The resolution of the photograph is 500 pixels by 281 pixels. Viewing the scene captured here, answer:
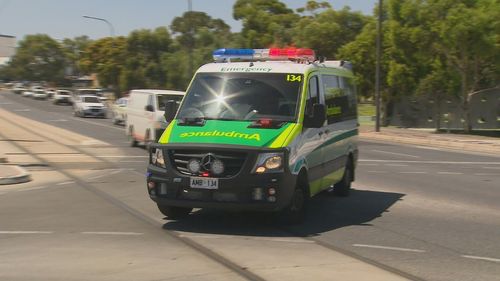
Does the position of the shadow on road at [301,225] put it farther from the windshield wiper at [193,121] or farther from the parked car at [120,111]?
the parked car at [120,111]

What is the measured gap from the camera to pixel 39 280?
568cm

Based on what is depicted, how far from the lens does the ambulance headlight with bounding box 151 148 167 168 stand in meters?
8.06

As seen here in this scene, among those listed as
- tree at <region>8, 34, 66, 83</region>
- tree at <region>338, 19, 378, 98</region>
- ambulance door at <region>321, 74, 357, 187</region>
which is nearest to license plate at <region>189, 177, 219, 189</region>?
ambulance door at <region>321, 74, 357, 187</region>

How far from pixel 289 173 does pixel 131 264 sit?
8.07 ft

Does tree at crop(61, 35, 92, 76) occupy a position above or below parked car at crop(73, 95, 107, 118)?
above

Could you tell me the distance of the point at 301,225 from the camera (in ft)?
28.1

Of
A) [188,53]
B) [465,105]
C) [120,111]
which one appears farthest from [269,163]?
[188,53]

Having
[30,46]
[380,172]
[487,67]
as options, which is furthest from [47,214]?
[30,46]

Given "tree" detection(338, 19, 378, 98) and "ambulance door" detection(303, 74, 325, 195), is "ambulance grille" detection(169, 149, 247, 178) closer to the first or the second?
"ambulance door" detection(303, 74, 325, 195)

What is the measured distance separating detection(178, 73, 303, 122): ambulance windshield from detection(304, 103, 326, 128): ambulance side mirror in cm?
22

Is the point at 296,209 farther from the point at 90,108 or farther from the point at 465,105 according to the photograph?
the point at 90,108

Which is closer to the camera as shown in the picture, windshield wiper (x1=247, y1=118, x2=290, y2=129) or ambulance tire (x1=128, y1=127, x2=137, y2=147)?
windshield wiper (x1=247, y1=118, x2=290, y2=129)

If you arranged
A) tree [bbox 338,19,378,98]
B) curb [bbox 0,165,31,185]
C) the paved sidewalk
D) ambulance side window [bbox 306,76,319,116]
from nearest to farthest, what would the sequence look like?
1. ambulance side window [bbox 306,76,319,116]
2. curb [bbox 0,165,31,185]
3. the paved sidewalk
4. tree [bbox 338,19,378,98]

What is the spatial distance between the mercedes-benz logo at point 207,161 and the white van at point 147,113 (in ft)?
36.2
